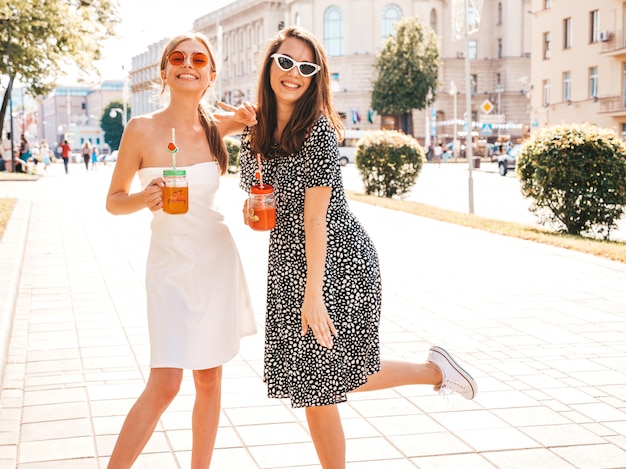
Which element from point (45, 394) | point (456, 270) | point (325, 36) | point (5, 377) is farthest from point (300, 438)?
point (325, 36)

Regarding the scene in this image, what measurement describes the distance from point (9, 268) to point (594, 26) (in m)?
43.8

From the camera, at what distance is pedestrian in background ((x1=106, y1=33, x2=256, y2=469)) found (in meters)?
3.46

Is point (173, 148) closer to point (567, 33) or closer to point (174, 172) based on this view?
point (174, 172)

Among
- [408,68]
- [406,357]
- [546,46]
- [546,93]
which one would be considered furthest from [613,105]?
Result: [406,357]

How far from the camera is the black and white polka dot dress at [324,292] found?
3.41m

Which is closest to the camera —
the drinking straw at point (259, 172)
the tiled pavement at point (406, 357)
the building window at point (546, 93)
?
the drinking straw at point (259, 172)

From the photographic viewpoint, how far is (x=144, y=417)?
11.4 ft

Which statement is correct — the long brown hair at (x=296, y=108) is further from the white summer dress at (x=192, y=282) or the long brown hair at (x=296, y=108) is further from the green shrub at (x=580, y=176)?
the green shrub at (x=580, y=176)

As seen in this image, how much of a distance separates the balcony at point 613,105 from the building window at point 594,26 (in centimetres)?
312

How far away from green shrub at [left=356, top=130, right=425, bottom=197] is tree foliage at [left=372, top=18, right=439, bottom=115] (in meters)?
47.2

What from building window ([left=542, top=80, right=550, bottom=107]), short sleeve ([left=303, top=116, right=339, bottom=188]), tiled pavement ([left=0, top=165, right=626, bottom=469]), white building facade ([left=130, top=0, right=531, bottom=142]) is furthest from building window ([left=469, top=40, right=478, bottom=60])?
short sleeve ([left=303, top=116, right=339, bottom=188])

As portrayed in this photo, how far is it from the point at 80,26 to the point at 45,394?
1267 inches

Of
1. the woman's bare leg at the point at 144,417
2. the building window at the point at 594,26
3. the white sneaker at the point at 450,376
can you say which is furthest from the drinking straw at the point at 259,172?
the building window at the point at 594,26

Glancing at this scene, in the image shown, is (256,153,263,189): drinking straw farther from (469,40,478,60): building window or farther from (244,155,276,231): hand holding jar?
(469,40,478,60): building window
